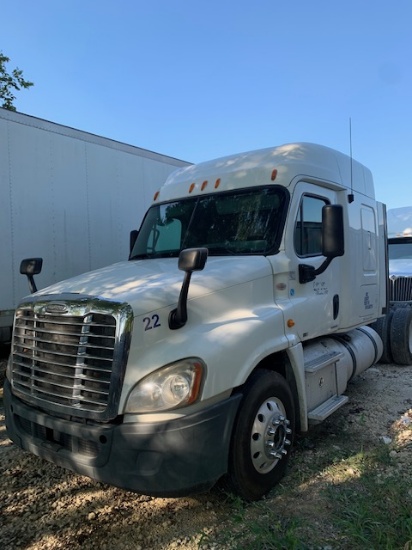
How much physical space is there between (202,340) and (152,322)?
0.33m

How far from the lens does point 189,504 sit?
10.1 feet

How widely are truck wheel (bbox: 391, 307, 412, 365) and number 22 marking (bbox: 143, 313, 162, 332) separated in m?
5.20

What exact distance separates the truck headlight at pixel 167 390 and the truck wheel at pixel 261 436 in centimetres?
49

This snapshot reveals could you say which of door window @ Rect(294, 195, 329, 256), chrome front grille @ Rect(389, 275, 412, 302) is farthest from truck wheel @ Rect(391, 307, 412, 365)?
door window @ Rect(294, 195, 329, 256)

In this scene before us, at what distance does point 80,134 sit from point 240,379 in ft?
17.5

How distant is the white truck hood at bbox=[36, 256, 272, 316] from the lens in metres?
2.86

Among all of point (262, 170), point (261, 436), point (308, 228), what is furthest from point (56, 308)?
point (308, 228)

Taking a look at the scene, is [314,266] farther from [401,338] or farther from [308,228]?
[401,338]

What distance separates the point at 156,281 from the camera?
10.3 ft

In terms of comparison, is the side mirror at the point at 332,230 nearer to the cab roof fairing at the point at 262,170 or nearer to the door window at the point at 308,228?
the door window at the point at 308,228

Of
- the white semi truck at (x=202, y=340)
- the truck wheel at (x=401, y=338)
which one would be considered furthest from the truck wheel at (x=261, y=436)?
the truck wheel at (x=401, y=338)

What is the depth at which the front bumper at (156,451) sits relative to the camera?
2.51m

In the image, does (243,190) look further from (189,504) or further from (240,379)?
(189,504)

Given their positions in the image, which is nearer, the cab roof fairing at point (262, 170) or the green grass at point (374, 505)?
the green grass at point (374, 505)
